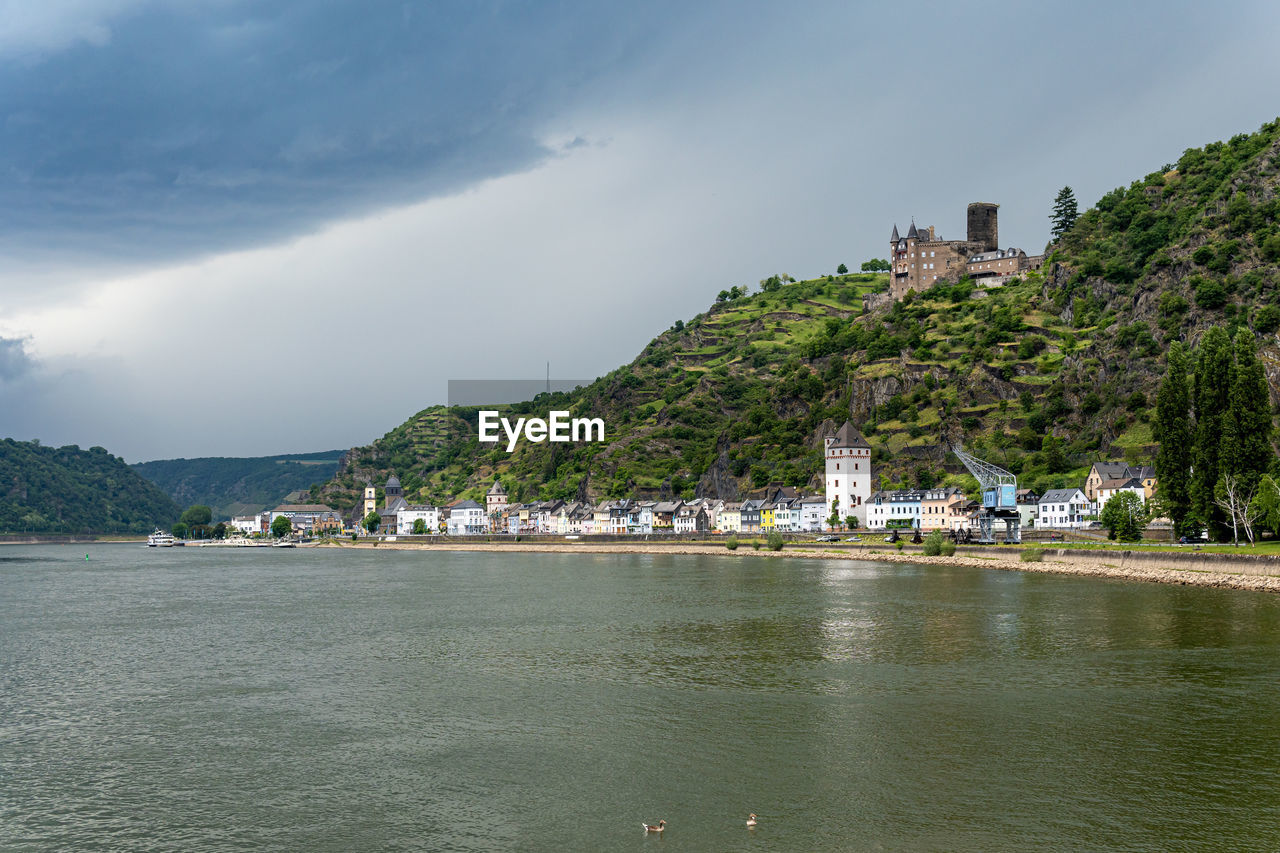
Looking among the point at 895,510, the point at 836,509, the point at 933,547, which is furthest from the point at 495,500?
the point at 933,547

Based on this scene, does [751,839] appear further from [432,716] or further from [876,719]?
[432,716]

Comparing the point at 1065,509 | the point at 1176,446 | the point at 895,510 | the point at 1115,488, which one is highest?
the point at 1176,446

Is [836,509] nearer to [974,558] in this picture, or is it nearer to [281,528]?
[974,558]

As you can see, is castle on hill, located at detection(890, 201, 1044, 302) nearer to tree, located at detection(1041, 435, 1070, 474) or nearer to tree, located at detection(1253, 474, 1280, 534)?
tree, located at detection(1041, 435, 1070, 474)

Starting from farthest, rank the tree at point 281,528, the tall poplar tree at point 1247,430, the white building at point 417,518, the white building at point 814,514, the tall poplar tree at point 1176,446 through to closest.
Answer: the tree at point 281,528 < the white building at point 417,518 < the white building at point 814,514 < the tall poplar tree at point 1176,446 < the tall poplar tree at point 1247,430

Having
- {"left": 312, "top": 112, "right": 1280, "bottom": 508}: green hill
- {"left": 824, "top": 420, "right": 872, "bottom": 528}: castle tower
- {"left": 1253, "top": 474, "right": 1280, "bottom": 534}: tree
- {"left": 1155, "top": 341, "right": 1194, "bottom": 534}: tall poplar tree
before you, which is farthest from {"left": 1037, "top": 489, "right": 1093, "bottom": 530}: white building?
{"left": 1253, "top": 474, "right": 1280, "bottom": 534}: tree

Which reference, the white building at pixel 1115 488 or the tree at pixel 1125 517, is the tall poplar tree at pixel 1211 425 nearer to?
the tree at pixel 1125 517

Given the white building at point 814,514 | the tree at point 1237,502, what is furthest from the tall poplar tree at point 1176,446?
the white building at point 814,514
